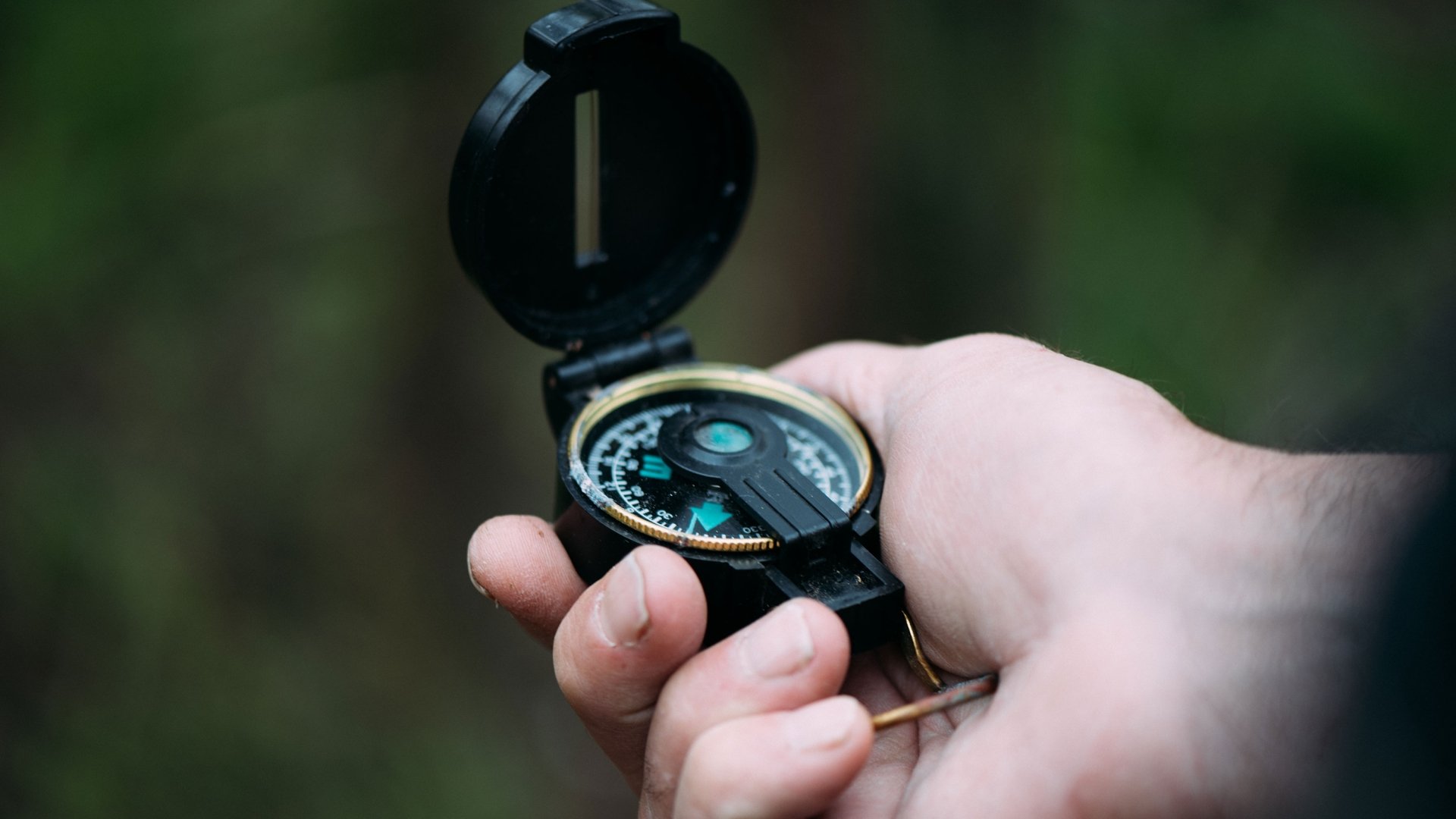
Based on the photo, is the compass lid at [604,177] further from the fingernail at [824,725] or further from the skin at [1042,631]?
the fingernail at [824,725]

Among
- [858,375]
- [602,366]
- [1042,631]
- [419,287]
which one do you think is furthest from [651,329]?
[419,287]

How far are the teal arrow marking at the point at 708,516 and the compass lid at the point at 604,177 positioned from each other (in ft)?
1.60

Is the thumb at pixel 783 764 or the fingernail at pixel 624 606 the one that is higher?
the fingernail at pixel 624 606

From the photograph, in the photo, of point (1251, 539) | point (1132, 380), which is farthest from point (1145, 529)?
point (1132, 380)

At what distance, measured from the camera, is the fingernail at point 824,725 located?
144 centimetres

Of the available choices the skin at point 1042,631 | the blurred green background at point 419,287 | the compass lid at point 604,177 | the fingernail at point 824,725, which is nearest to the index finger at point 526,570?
the skin at point 1042,631

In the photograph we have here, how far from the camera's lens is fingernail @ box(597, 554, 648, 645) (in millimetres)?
1583

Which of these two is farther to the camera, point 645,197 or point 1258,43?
point 1258,43

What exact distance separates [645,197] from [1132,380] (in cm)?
94

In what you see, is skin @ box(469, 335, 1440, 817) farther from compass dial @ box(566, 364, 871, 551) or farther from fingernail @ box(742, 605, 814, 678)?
compass dial @ box(566, 364, 871, 551)

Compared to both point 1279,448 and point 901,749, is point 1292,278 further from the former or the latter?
point 901,749

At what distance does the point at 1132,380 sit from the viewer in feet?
6.04

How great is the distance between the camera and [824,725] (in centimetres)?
145

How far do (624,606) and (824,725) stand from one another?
1.05 ft
